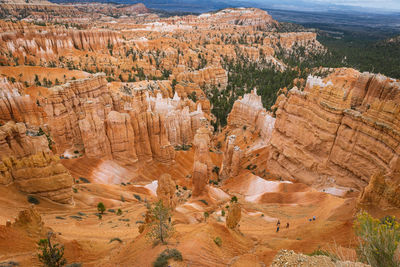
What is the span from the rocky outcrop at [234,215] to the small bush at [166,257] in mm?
5262

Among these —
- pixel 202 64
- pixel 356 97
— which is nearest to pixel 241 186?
pixel 356 97

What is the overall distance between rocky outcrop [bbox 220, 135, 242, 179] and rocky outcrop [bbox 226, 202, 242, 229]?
50.0ft

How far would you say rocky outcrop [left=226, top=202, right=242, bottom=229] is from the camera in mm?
14500

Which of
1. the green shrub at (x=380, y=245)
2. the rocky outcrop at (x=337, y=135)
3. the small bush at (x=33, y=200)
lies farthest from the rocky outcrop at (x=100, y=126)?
the green shrub at (x=380, y=245)

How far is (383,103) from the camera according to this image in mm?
19172

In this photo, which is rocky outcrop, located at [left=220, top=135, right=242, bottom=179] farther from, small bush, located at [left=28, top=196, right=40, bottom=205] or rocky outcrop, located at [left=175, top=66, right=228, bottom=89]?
rocky outcrop, located at [left=175, top=66, right=228, bottom=89]

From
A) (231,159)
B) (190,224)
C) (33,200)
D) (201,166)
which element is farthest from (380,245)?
(231,159)

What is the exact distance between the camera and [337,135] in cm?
2200

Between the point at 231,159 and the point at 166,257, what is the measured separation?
22.4m

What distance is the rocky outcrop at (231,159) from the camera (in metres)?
30.0

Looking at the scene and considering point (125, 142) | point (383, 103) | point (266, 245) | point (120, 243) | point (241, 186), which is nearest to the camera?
point (120, 243)

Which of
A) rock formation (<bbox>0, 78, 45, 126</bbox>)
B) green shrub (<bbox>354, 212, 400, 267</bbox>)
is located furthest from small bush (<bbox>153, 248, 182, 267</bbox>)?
rock formation (<bbox>0, 78, 45, 126</bbox>)

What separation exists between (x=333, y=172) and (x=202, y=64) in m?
73.8

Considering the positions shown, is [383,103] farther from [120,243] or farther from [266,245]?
[120,243]
